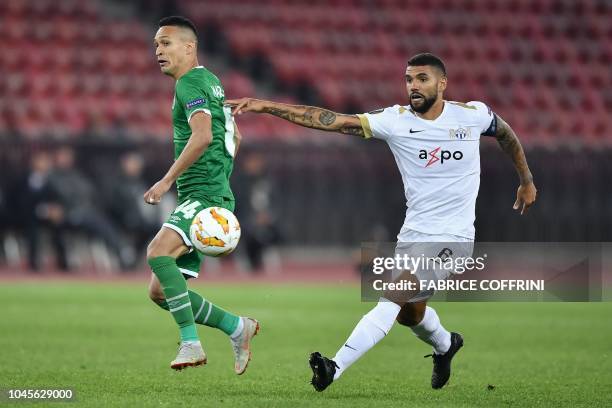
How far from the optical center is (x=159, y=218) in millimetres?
20469

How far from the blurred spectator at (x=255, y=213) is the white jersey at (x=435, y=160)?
12049mm

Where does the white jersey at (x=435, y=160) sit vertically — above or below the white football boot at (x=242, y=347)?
above

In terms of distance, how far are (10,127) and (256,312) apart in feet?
30.1

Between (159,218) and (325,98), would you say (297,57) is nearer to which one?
(325,98)

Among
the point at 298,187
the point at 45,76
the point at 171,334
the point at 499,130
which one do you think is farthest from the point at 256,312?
the point at 45,76

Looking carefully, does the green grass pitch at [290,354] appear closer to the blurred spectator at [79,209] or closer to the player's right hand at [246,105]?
the player's right hand at [246,105]

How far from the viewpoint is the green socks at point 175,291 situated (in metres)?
7.37

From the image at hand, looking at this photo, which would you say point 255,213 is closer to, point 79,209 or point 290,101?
point 79,209

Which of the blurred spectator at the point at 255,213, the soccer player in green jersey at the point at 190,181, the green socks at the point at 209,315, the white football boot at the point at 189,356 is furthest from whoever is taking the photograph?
the blurred spectator at the point at 255,213

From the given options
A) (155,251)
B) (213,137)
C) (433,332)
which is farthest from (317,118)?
(433,332)

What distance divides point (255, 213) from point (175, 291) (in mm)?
12803

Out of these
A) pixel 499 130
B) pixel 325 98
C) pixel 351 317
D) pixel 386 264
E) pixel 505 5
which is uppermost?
pixel 505 5

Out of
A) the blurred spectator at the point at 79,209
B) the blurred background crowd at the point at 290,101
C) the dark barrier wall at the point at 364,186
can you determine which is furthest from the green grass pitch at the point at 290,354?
the dark barrier wall at the point at 364,186

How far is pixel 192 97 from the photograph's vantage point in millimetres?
7480
